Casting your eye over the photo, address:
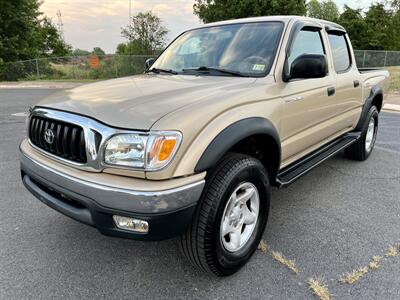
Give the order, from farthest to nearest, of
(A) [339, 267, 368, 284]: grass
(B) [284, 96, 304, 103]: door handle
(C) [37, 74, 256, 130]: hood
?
(B) [284, 96, 304, 103]: door handle → (A) [339, 267, 368, 284]: grass → (C) [37, 74, 256, 130]: hood

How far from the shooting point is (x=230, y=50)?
3.12 meters

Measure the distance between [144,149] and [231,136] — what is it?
1.96 feet

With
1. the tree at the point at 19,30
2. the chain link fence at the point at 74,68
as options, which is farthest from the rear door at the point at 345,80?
the tree at the point at 19,30

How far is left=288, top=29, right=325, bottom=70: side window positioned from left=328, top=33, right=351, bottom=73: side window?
1.20 feet

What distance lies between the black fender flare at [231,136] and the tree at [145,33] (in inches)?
1031

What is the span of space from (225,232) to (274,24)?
1990 millimetres

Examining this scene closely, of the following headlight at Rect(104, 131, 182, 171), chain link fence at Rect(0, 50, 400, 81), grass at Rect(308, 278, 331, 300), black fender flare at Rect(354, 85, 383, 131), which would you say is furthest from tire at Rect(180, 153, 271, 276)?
chain link fence at Rect(0, 50, 400, 81)

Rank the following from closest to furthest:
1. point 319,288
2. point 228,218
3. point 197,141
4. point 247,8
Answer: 1. point 197,141
2. point 319,288
3. point 228,218
4. point 247,8

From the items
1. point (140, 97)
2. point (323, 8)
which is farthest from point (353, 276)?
point (323, 8)

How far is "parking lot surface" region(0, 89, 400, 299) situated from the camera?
7.47 feet

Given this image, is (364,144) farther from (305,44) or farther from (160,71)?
(160,71)

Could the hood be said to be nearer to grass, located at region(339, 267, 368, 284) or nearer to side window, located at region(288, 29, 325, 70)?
side window, located at region(288, 29, 325, 70)

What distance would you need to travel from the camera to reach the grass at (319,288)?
2.20 meters

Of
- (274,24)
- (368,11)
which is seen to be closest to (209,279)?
(274,24)
